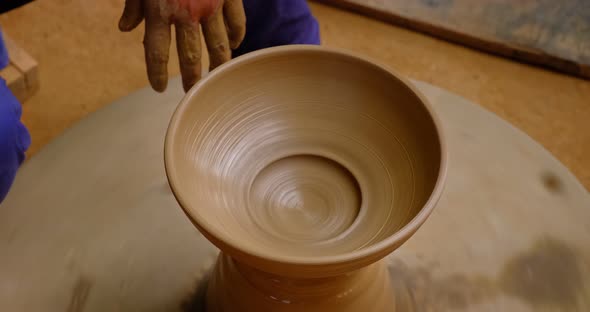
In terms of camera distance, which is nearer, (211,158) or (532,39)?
(211,158)

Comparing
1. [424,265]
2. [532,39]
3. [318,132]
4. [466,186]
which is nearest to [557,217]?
[466,186]

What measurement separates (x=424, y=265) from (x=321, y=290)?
1.02ft

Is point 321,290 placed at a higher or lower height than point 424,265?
higher

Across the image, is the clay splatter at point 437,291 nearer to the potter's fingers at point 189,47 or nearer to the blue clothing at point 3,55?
the potter's fingers at point 189,47

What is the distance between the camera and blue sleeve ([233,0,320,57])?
4.88 ft

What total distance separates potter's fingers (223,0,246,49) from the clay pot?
0.20m

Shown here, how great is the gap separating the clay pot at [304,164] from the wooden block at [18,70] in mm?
1149

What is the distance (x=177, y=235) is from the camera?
3.61 ft

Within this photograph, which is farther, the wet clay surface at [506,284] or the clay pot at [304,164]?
the wet clay surface at [506,284]

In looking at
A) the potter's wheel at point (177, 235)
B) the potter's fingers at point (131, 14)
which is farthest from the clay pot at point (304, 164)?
the potter's fingers at point (131, 14)

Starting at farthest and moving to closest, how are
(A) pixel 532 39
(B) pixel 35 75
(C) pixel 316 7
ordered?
(C) pixel 316 7, (A) pixel 532 39, (B) pixel 35 75

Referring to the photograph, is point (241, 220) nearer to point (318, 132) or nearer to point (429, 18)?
point (318, 132)

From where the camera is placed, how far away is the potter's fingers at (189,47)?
100cm

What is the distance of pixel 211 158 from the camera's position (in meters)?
0.92
